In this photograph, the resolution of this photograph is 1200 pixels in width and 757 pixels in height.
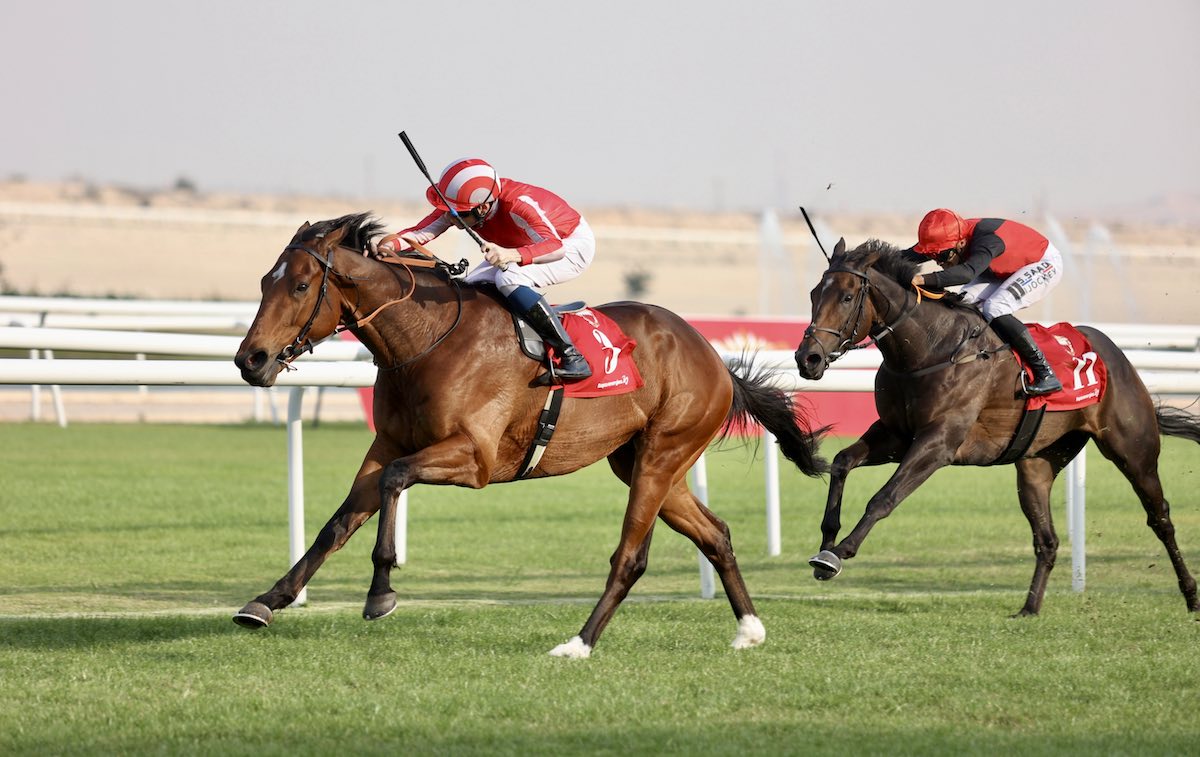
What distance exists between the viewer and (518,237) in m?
5.67

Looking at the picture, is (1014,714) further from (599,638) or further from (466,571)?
(466,571)

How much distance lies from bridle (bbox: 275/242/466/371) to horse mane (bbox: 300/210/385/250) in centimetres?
7

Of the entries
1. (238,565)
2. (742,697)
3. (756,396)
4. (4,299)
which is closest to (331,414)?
(4,299)

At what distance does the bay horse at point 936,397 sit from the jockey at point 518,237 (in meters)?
1.08

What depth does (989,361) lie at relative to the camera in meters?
6.42

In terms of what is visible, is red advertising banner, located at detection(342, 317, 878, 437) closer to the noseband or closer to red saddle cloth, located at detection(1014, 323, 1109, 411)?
red saddle cloth, located at detection(1014, 323, 1109, 411)

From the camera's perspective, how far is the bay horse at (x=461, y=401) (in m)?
4.94

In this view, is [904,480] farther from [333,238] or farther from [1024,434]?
[333,238]

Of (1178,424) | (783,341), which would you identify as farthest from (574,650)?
(783,341)

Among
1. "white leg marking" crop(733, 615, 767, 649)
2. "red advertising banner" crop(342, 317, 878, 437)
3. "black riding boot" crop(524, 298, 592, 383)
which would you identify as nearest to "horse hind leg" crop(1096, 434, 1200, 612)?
"white leg marking" crop(733, 615, 767, 649)

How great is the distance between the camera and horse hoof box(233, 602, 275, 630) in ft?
15.3

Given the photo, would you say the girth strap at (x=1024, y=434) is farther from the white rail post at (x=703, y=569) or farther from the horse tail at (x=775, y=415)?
the white rail post at (x=703, y=569)

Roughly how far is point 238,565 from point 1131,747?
4.91m

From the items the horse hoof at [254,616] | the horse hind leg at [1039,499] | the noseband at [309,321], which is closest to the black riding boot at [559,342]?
the noseband at [309,321]
